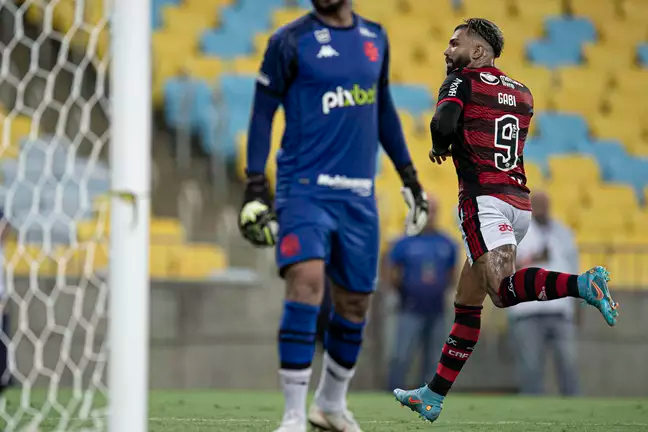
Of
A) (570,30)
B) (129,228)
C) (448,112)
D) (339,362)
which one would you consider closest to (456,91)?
(448,112)

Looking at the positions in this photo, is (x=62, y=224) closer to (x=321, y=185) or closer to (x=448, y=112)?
(x=321, y=185)

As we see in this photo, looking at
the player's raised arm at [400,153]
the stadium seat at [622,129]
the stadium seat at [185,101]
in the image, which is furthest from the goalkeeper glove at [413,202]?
the stadium seat at [622,129]

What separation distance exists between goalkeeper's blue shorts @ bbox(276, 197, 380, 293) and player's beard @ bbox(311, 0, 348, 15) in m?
0.81

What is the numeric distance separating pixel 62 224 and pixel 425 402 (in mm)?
5455

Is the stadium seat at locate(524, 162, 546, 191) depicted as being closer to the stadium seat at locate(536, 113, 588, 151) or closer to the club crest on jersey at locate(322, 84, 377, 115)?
the stadium seat at locate(536, 113, 588, 151)

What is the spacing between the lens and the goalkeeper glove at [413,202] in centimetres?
504

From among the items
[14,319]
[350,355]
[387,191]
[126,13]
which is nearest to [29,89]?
[14,319]

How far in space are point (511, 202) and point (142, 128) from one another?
1712 millimetres

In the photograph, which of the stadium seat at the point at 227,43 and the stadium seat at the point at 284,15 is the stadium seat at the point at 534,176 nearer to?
the stadium seat at the point at 284,15

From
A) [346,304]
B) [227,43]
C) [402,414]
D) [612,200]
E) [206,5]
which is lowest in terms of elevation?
[402,414]

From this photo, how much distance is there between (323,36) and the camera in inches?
185

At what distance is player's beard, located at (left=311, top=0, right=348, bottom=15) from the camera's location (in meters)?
4.73

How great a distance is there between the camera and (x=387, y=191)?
1085 centimetres

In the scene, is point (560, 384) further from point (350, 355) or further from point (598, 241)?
point (350, 355)
